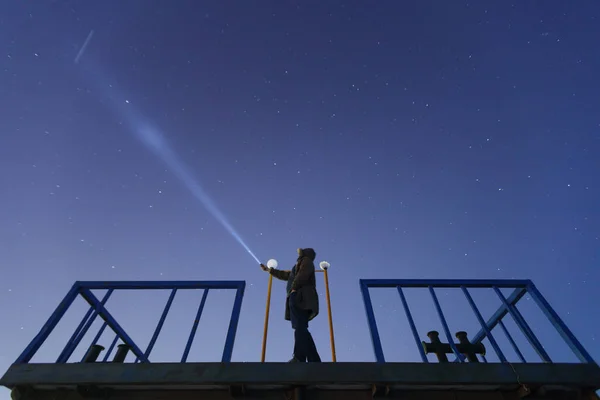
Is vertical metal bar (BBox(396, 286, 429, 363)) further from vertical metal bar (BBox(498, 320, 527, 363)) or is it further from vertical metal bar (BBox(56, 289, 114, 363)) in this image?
vertical metal bar (BBox(56, 289, 114, 363))

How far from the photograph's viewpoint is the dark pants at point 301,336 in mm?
4062

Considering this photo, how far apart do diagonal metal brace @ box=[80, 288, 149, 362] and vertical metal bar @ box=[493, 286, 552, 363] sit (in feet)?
13.1

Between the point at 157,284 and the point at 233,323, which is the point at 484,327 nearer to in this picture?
the point at 233,323

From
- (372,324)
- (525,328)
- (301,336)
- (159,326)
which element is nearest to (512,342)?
(525,328)

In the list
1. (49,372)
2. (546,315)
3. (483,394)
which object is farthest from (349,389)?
(49,372)

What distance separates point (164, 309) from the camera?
363cm

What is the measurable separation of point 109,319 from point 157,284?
2.96 feet

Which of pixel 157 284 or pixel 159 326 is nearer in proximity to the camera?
pixel 159 326

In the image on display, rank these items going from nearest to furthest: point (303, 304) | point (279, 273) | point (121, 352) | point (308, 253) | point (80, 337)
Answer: point (80, 337)
point (121, 352)
point (303, 304)
point (308, 253)
point (279, 273)

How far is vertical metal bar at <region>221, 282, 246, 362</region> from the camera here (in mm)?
3137

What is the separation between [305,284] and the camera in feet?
15.9

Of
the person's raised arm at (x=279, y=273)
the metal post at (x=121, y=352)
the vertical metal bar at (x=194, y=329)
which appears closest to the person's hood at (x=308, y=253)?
the person's raised arm at (x=279, y=273)

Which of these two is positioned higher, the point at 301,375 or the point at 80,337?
the point at 80,337

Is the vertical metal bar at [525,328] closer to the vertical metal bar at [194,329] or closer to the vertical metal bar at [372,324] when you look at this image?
the vertical metal bar at [372,324]
